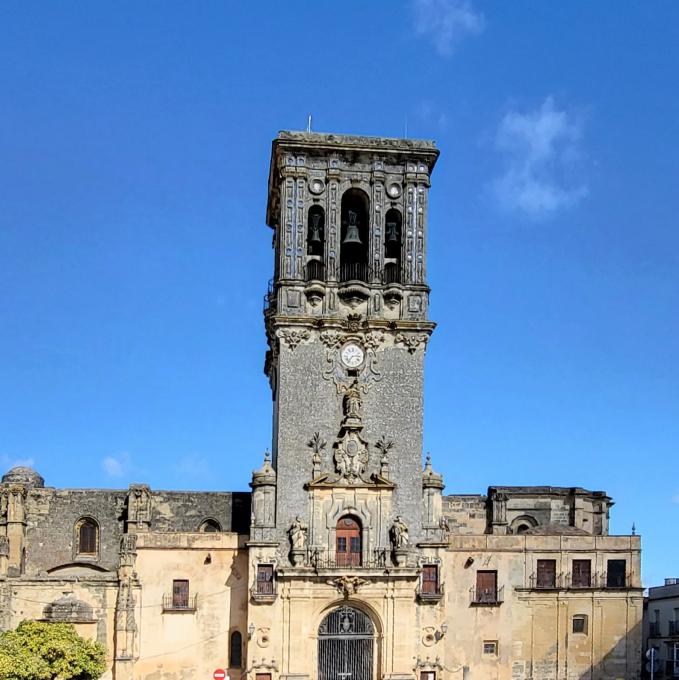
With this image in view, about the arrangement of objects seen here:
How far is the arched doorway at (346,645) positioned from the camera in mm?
56344

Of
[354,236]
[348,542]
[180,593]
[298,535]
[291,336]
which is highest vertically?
[354,236]

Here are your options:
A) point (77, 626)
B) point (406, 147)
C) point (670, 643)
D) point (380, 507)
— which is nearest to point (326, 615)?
point (380, 507)

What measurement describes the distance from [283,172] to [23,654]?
2380 cm

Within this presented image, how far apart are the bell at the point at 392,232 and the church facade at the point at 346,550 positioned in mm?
89

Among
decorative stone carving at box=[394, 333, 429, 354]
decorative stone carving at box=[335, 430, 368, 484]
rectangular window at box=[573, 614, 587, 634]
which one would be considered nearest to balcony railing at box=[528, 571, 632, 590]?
rectangular window at box=[573, 614, 587, 634]

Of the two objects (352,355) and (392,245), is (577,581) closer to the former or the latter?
(352,355)

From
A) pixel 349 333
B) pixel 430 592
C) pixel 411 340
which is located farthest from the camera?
pixel 411 340

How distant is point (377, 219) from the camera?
59812 millimetres

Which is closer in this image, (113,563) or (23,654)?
(23,654)

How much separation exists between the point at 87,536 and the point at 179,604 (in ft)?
26.8

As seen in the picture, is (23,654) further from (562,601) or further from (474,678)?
(562,601)

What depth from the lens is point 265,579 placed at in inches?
2218

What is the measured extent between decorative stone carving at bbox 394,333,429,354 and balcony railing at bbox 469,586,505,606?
11.7m

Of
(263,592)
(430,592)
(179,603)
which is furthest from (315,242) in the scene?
(179,603)
